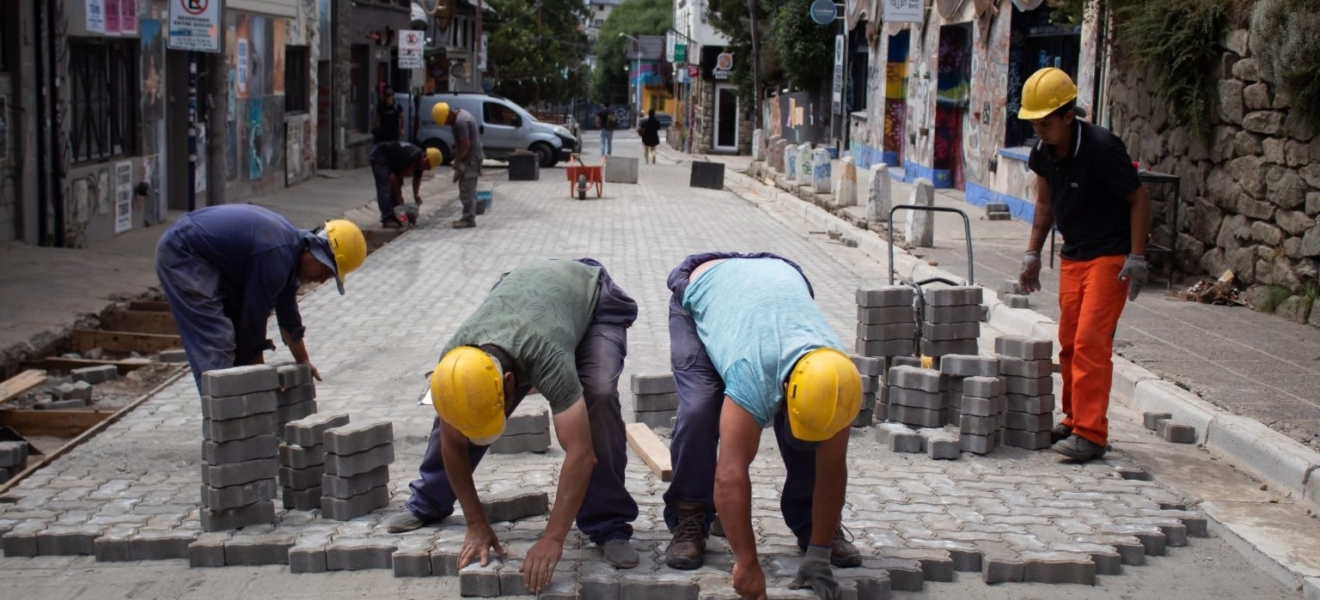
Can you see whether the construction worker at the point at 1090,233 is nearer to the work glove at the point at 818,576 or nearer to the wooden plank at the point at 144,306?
the work glove at the point at 818,576

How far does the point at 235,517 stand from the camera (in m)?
5.23

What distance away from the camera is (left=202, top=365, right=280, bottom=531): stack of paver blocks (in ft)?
16.8

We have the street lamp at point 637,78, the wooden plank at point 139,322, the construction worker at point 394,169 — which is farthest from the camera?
the street lamp at point 637,78

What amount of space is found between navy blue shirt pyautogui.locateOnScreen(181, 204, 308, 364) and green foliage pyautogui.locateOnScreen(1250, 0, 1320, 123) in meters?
7.34

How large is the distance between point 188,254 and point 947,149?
19.7 meters

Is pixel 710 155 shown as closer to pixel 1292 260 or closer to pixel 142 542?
pixel 1292 260

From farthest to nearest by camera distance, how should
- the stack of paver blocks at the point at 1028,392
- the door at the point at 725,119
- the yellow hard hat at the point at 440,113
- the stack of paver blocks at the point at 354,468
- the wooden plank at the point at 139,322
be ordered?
the door at the point at 725,119, the yellow hard hat at the point at 440,113, the wooden plank at the point at 139,322, the stack of paver blocks at the point at 1028,392, the stack of paver blocks at the point at 354,468

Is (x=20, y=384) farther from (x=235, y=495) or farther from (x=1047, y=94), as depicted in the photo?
(x=1047, y=94)

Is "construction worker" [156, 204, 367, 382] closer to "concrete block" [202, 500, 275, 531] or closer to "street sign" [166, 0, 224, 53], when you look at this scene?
"concrete block" [202, 500, 275, 531]

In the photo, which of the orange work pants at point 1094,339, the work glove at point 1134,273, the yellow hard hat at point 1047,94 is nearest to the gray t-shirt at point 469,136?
the yellow hard hat at point 1047,94

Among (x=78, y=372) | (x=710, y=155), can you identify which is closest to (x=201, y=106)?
(x=78, y=372)

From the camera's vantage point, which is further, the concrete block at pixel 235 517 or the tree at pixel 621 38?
the tree at pixel 621 38

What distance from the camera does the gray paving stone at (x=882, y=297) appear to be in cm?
731

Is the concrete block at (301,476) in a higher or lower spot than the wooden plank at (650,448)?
higher
